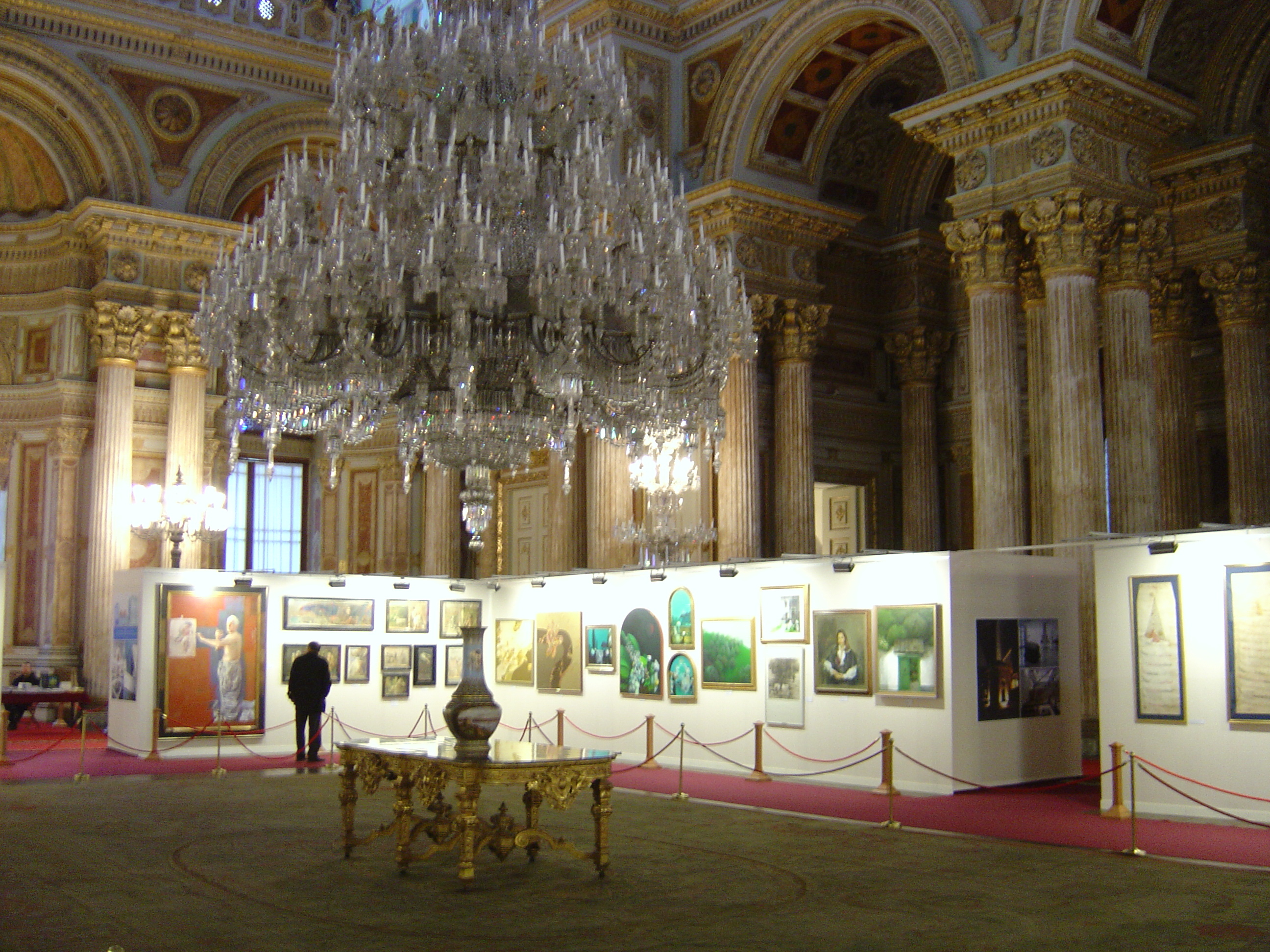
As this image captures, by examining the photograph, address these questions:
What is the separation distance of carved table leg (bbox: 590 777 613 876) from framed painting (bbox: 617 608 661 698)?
7.45 metres

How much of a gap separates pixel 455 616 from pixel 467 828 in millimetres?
10968

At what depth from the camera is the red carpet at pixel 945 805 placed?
1045 centimetres

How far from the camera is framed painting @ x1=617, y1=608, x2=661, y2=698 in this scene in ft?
54.2

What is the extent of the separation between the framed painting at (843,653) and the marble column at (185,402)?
1250 cm

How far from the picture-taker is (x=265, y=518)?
2678 cm

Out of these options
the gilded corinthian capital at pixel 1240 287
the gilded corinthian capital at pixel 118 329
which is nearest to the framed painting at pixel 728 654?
the gilded corinthian capital at pixel 1240 287

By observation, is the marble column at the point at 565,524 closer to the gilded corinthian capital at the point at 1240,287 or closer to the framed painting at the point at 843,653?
the framed painting at the point at 843,653

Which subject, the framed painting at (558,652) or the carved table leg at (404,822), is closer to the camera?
the carved table leg at (404,822)

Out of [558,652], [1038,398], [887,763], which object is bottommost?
[887,763]

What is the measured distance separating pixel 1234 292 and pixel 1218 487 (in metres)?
3.11

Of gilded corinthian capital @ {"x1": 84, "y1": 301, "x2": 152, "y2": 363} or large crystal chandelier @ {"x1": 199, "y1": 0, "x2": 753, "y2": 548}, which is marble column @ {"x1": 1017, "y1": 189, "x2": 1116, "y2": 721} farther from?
gilded corinthian capital @ {"x1": 84, "y1": 301, "x2": 152, "y2": 363}

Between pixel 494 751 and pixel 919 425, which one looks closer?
pixel 494 751

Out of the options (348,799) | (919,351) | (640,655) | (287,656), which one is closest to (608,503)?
(640,655)

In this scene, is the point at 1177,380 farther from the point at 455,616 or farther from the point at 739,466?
the point at 455,616
